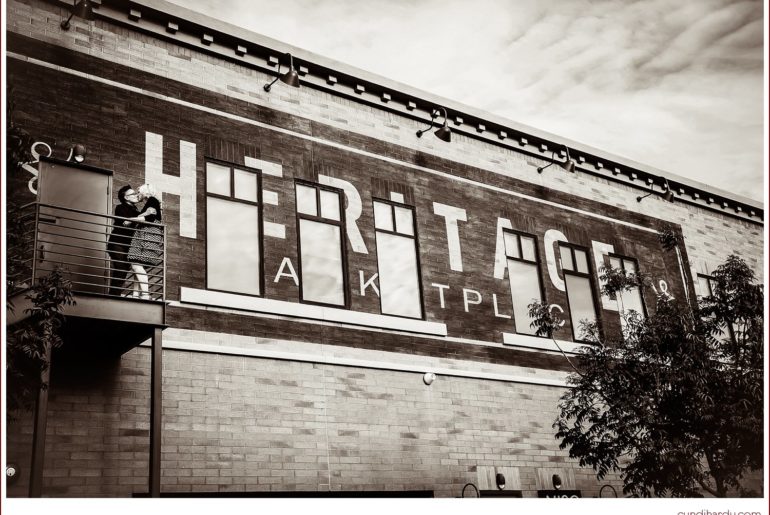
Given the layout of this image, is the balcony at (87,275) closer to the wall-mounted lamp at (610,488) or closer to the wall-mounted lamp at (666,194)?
the wall-mounted lamp at (610,488)

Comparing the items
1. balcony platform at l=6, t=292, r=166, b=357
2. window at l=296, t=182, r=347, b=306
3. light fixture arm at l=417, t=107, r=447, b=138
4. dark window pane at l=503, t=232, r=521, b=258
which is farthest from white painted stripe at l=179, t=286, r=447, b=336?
light fixture arm at l=417, t=107, r=447, b=138

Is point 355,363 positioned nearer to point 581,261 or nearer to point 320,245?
point 320,245

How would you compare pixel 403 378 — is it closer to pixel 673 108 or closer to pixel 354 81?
pixel 354 81

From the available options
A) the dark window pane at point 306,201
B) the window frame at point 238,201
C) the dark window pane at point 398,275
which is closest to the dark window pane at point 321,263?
the dark window pane at point 306,201

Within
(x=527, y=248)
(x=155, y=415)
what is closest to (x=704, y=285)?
(x=527, y=248)

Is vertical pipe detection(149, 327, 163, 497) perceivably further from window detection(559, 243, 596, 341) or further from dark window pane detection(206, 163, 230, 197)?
window detection(559, 243, 596, 341)

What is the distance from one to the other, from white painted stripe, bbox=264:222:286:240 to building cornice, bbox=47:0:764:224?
193cm

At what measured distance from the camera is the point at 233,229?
9.05 metres

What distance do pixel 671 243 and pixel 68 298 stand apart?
8.07 metres

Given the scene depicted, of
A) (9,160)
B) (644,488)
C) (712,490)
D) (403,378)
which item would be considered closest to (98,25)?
(9,160)

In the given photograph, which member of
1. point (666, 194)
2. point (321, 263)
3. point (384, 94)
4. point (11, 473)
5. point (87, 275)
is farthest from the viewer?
point (666, 194)

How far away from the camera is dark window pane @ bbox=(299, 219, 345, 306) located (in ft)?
30.9

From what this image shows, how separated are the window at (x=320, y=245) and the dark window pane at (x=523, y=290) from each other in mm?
2558

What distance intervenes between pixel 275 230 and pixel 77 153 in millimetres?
2201
